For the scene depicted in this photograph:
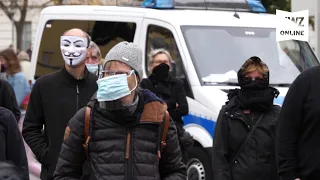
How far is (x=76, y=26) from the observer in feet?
39.6

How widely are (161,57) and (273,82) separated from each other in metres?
1.86

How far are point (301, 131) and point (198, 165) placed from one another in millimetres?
4595

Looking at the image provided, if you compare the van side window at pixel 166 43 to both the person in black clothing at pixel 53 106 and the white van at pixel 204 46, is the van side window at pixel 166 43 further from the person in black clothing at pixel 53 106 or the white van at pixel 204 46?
the person in black clothing at pixel 53 106

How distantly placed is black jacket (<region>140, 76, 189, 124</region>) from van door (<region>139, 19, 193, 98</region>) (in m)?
1.19

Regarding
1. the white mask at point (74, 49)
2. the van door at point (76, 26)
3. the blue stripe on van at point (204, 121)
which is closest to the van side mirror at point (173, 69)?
the blue stripe on van at point (204, 121)

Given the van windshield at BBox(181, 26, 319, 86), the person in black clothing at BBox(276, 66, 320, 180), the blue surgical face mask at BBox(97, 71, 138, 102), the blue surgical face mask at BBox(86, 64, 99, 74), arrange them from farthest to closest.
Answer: the van windshield at BBox(181, 26, 319, 86), the blue surgical face mask at BBox(86, 64, 99, 74), the person in black clothing at BBox(276, 66, 320, 180), the blue surgical face mask at BBox(97, 71, 138, 102)

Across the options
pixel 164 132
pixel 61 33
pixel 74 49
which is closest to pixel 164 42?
pixel 61 33

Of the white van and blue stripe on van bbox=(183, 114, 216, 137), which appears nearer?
blue stripe on van bbox=(183, 114, 216, 137)

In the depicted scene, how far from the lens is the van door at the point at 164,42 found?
398 inches

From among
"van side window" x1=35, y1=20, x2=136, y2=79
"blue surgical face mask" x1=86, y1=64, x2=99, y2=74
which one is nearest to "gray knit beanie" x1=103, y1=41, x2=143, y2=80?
"blue surgical face mask" x1=86, y1=64, x2=99, y2=74

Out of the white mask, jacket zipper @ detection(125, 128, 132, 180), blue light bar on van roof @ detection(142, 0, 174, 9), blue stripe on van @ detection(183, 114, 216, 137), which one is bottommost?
blue stripe on van @ detection(183, 114, 216, 137)

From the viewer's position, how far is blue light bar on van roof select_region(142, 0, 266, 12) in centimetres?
1116

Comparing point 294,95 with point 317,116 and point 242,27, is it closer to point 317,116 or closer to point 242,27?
point 317,116

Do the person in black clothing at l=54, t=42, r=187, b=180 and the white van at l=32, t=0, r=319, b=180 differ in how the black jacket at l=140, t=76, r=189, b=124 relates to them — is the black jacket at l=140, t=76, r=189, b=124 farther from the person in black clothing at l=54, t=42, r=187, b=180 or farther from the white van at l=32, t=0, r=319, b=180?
the person in black clothing at l=54, t=42, r=187, b=180
